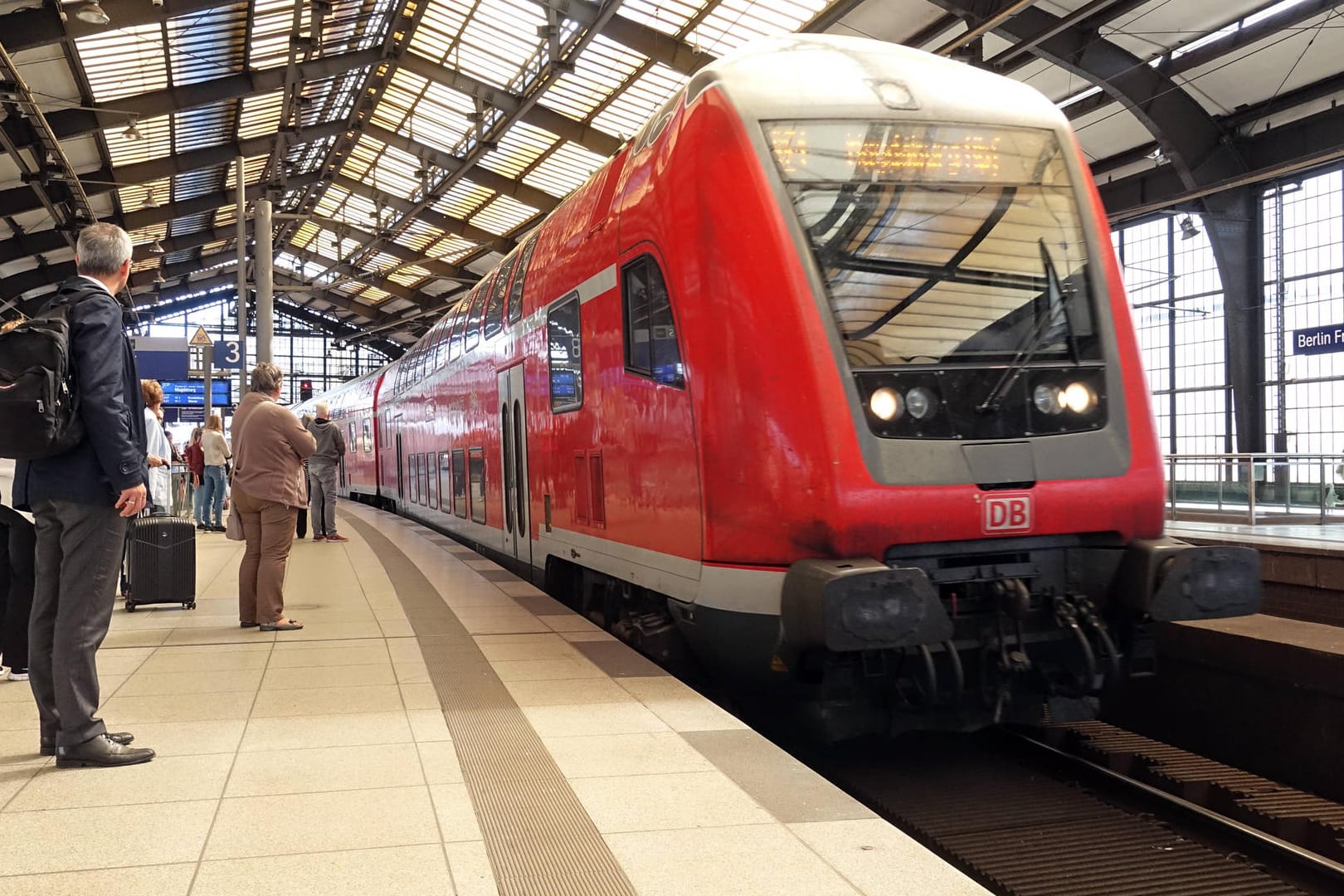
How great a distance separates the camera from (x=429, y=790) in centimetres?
373

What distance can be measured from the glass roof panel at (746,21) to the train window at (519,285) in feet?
24.0

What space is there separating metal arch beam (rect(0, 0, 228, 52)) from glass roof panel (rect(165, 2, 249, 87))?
66.4 inches

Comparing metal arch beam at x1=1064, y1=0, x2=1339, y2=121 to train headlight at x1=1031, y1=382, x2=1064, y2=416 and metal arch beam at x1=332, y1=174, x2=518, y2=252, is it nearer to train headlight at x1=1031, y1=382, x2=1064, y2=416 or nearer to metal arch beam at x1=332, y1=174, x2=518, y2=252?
train headlight at x1=1031, y1=382, x2=1064, y2=416

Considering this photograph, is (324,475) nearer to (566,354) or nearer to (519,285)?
(519,285)

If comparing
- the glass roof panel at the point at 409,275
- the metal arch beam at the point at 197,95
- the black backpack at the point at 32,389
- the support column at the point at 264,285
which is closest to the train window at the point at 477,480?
the black backpack at the point at 32,389

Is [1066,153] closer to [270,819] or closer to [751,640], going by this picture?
[751,640]

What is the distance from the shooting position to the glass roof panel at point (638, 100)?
1900cm

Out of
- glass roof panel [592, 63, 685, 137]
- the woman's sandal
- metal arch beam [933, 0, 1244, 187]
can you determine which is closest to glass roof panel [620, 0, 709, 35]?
glass roof panel [592, 63, 685, 137]

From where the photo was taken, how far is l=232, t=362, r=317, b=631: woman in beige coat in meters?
6.93

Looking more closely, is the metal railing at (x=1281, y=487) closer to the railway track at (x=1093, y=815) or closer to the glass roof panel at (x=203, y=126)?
the railway track at (x=1093, y=815)

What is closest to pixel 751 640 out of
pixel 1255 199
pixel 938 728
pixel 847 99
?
pixel 938 728

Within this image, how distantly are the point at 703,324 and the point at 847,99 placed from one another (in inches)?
51.8

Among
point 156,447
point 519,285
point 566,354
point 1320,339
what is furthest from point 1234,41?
point 156,447

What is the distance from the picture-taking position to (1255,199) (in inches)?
774
